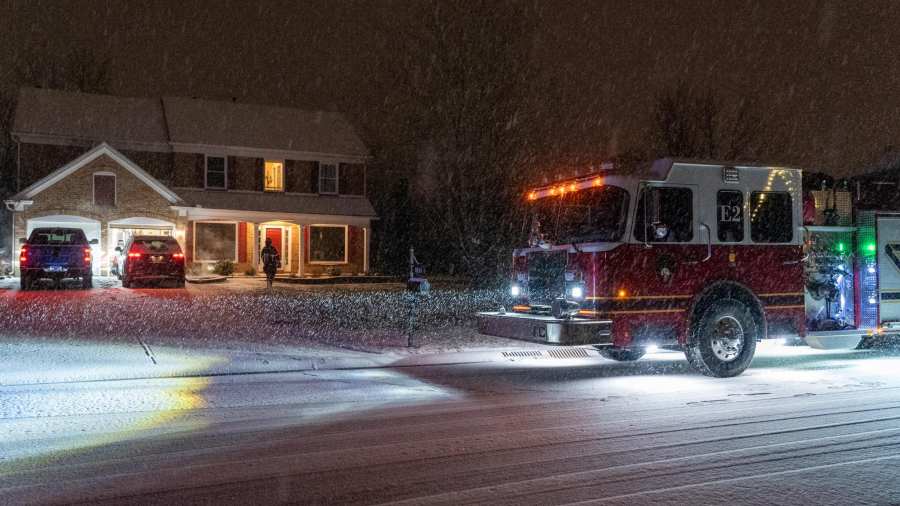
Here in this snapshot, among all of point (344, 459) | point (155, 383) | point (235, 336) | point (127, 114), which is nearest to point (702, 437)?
point (344, 459)

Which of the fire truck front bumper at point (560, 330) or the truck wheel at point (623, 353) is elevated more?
the fire truck front bumper at point (560, 330)

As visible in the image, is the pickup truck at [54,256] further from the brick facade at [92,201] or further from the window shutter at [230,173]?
the window shutter at [230,173]

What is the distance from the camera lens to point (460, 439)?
776 centimetres

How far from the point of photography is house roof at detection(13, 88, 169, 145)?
35156 mm

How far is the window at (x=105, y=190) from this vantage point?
33312mm

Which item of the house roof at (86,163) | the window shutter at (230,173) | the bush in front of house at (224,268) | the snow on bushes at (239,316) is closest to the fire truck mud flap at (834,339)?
the snow on bushes at (239,316)

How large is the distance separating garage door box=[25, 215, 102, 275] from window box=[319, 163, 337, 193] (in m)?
10.2

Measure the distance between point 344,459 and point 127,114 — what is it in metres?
35.0

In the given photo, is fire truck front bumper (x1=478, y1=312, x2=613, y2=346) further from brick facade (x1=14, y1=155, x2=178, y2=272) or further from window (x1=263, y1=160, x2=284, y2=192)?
window (x1=263, y1=160, x2=284, y2=192)

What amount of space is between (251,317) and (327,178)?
21350 mm

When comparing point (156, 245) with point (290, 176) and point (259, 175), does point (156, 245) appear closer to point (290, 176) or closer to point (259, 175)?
point (259, 175)

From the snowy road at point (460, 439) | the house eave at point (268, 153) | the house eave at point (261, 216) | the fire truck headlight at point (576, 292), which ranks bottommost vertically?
the snowy road at point (460, 439)

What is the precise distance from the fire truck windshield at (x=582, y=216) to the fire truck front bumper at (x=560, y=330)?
1144 mm

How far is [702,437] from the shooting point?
777 cm
